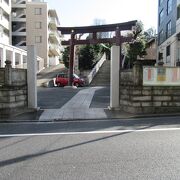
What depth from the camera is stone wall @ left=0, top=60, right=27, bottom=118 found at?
506 inches

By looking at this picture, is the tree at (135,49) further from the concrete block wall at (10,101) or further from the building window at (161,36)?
the concrete block wall at (10,101)

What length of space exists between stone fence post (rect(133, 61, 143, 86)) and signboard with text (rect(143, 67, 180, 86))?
0.54ft

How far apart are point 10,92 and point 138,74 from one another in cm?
525

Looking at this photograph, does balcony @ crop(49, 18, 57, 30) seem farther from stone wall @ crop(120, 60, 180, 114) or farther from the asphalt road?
the asphalt road

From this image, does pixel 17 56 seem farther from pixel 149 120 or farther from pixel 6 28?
pixel 149 120

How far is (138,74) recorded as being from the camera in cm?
1338

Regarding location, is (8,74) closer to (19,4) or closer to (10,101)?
(10,101)

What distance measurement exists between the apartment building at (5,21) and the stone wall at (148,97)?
1729 inches

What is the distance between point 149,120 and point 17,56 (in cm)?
4317

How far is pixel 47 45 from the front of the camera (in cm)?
6378

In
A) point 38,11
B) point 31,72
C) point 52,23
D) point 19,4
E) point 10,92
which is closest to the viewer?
point 10,92

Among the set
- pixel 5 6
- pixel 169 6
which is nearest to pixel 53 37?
pixel 5 6

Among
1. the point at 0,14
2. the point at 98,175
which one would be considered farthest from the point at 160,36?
the point at 98,175

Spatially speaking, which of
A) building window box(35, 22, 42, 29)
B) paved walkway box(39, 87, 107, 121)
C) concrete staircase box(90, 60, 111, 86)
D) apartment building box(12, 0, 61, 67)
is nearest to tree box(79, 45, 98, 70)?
concrete staircase box(90, 60, 111, 86)
